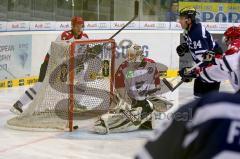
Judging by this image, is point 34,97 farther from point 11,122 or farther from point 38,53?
point 38,53

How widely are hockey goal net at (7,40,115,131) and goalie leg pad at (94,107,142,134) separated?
25 cm

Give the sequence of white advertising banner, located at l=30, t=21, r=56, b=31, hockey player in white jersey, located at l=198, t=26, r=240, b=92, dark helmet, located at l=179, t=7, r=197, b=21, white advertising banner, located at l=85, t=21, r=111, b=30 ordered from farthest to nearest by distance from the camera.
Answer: white advertising banner, located at l=85, t=21, r=111, b=30, white advertising banner, located at l=30, t=21, r=56, b=31, dark helmet, located at l=179, t=7, r=197, b=21, hockey player in white jersey, located at l=198, t=26, r=240, b=92

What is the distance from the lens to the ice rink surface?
392cm

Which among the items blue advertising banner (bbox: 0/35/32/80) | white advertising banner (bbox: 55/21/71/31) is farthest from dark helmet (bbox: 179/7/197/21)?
white advertising banner (bbox: 55/21/71/31)

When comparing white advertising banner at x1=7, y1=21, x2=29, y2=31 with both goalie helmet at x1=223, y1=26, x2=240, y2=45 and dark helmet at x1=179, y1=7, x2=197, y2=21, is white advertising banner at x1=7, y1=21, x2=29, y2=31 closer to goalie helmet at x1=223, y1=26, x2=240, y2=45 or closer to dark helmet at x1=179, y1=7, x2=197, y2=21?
dark helmet at x1=179, y1=7, x2=197, y2=21

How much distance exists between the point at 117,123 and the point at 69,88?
0.50 metres

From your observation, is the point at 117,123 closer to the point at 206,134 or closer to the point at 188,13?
the point at 188,13

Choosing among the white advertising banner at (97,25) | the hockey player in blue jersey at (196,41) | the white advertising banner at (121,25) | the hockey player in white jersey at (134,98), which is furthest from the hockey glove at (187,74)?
the white advertising banner at (121,25)

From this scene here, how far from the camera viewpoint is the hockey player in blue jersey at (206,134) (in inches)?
30.0

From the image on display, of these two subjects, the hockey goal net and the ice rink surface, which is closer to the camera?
the ice rink surface

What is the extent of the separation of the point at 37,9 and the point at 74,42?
10.9 feet

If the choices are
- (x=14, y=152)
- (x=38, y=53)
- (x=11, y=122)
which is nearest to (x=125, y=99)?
(x=11, y=122)

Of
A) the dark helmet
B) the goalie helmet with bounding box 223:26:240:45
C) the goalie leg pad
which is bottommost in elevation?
the goalie leg pad

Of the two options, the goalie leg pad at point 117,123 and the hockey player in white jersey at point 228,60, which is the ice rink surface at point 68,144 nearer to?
the goalie leg pad at point 117,123
